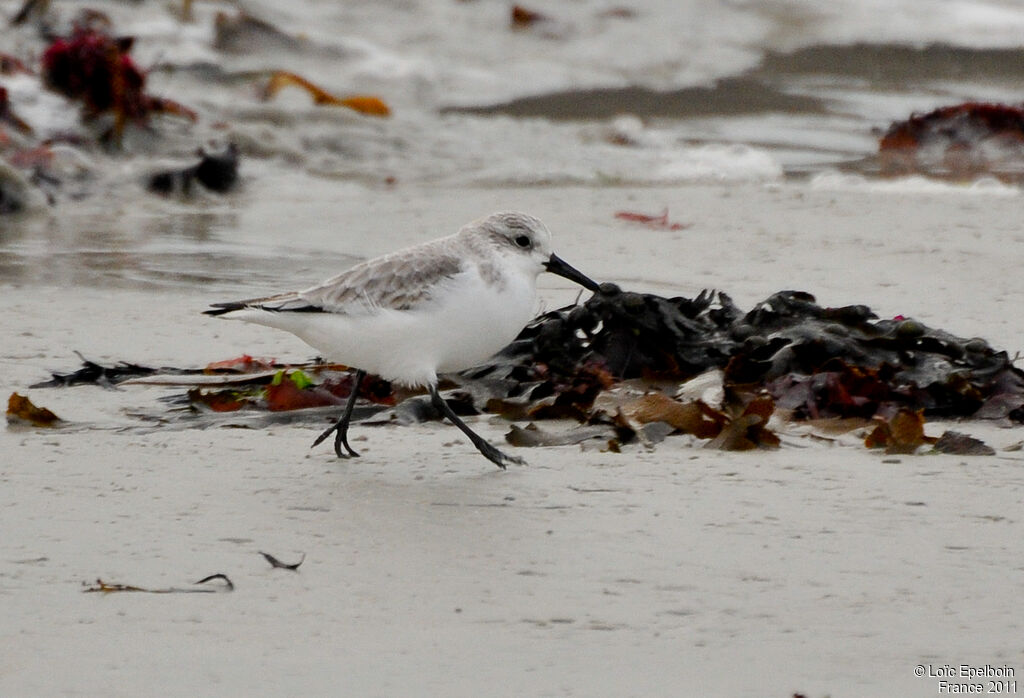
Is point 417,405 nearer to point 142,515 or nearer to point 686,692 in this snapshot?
point 142,515

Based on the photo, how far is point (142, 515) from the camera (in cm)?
338

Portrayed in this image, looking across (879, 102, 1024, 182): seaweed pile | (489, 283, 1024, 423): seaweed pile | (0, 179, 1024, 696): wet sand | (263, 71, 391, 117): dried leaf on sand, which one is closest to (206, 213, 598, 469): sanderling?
(0, 179, 1024, 696): wet sand

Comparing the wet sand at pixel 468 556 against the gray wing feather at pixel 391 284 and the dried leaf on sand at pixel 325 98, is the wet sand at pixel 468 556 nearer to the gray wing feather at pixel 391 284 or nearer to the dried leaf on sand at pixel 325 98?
the gray wing feather at pixel 391 284

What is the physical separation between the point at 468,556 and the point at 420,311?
969mm

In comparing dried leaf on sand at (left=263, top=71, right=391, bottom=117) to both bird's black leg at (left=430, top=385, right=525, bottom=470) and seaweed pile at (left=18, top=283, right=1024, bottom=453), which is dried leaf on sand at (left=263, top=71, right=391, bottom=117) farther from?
bird's black leg at (left=430, top=385, right=525, bottom=470)

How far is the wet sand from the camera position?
2.58 metres

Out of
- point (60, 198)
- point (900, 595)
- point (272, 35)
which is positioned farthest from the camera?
point (272, 35)

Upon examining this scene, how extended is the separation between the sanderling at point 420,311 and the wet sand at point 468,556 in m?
0.24

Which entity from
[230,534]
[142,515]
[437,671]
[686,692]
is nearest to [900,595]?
[686,692]

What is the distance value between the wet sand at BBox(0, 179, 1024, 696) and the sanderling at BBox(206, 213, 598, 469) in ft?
0.79

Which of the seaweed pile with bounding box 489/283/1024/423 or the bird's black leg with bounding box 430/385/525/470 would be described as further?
the seaweed pile with bounding box 489/283/1024/423

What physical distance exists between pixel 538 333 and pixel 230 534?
5.32 feet

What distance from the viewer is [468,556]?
10.3 feet

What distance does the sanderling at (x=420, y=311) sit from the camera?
154 inches
